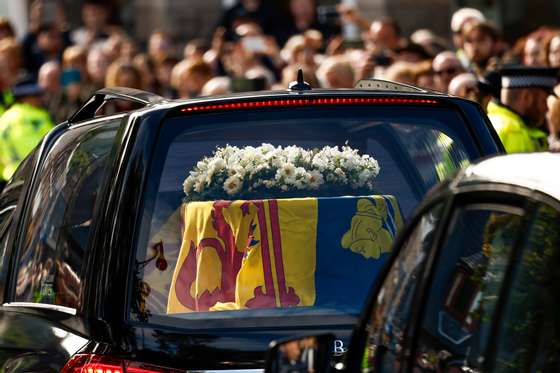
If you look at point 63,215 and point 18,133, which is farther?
point 18,133

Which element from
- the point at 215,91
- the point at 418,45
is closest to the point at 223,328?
the point at 215,91

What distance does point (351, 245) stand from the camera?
5117 mm

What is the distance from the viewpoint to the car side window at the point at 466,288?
3.28m

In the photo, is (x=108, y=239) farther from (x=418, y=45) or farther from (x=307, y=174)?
(x=418, y=45)

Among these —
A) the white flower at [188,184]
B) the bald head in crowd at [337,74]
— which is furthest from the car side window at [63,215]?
the bald head in crowd at [337,74]

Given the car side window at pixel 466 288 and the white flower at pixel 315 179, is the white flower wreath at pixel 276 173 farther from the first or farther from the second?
the car side window at pixel 466 288

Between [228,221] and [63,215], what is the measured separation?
750 mm

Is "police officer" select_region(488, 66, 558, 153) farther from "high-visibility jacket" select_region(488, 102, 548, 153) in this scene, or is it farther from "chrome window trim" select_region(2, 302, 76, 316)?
"chrome window trim" select_region(2, 302, 76, 316)

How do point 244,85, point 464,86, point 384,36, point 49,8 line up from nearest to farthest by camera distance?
point 464,86, point 244,85, point 384,36, point 49,8

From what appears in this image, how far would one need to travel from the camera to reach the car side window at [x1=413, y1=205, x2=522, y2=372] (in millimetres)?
3275

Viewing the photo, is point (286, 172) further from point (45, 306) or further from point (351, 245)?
point (45, 306)

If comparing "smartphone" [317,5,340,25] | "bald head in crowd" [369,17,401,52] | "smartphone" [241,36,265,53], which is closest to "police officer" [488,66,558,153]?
"bald head in crowd" [369,17,401,52]

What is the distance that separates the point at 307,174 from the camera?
5.36 metres

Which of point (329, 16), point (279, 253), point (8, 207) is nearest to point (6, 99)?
point (329, 16)
